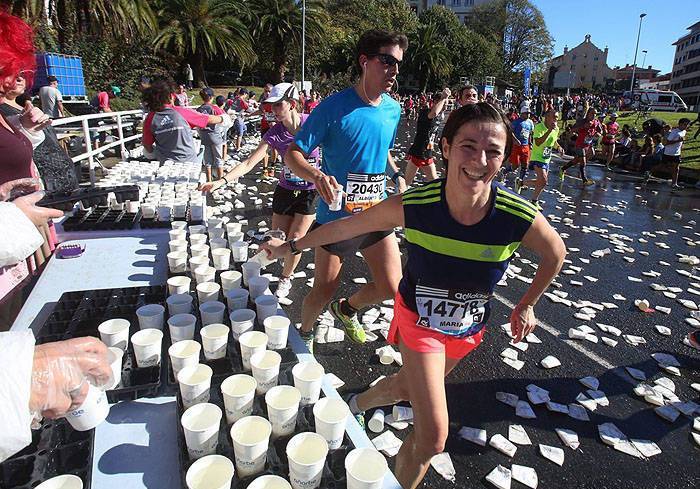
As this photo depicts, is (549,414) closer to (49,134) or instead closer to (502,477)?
(502,477)

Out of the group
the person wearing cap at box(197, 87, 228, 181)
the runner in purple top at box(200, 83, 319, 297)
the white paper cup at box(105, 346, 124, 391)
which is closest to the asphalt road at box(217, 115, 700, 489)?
the runner in purple top at box(200, 83, 319, 297)

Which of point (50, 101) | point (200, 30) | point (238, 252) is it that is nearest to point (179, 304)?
point (238, 252)

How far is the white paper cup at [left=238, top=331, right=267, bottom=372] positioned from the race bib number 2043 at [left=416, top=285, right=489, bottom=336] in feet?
2.93

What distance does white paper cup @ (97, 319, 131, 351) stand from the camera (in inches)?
79.7

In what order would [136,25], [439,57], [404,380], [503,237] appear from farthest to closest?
[439,57] < [136,25] < [404,380] < [503,237]

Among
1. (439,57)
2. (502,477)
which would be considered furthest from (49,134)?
(439,57)

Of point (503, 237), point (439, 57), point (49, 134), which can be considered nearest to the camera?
point (503, 237)

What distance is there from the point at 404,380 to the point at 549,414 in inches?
62.1

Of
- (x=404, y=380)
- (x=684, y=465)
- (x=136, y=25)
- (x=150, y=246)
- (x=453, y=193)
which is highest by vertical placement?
(x=136, y=25)

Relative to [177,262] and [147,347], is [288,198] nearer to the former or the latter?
[177,262]

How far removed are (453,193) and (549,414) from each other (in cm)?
222

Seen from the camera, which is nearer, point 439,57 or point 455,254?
point 455,254

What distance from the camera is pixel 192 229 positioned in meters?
3.65

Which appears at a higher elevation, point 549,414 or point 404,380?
point 404,380
